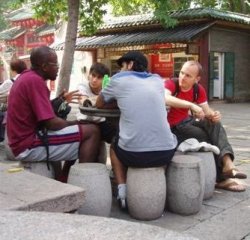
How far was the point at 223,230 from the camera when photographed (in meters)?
3.23

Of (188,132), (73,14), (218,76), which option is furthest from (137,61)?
(218,76)

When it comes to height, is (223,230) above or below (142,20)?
below

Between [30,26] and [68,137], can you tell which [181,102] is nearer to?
[68,137]

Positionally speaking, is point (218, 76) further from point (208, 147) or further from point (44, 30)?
point (44, 30)

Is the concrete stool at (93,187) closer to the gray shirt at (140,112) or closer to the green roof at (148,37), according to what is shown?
the gray shirt at (140,112)

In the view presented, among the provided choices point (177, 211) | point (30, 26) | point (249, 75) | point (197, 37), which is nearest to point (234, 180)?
point (177, 211)

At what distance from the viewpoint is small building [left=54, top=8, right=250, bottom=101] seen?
1511cm

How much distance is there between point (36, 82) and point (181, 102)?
1366 mm

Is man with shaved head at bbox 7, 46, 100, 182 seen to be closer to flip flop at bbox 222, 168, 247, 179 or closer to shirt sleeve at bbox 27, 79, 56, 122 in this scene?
shirt sleeve at bbox 27, 79, 56, 122

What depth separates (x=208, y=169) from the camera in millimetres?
3947


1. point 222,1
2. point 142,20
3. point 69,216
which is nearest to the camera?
point 69,216

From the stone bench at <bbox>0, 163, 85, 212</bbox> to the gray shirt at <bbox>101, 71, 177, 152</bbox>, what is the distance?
0.73m

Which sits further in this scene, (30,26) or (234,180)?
(30,26)

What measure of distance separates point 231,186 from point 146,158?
1.33m
